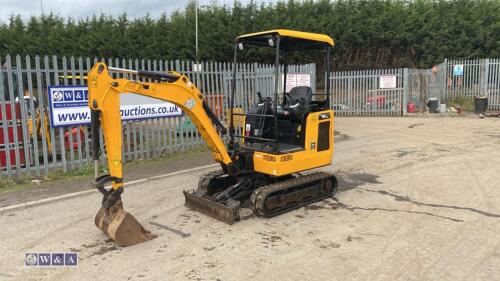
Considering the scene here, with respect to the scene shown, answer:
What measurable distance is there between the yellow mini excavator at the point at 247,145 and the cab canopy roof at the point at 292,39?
15mm

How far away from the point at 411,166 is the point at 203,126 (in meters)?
5.24

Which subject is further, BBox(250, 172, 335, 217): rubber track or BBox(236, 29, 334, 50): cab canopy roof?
BBox(236, 29, 334, 50): cab canopy roof

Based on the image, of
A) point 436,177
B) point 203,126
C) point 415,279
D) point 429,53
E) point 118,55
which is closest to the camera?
point 415,279

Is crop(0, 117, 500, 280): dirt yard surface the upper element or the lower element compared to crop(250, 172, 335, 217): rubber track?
lower

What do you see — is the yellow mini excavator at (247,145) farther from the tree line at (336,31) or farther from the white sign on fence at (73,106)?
the tree line at (336,31)

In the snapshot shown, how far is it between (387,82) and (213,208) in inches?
703

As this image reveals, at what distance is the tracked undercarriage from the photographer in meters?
5.69

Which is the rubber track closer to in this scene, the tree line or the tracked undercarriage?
the tracked undercarriage

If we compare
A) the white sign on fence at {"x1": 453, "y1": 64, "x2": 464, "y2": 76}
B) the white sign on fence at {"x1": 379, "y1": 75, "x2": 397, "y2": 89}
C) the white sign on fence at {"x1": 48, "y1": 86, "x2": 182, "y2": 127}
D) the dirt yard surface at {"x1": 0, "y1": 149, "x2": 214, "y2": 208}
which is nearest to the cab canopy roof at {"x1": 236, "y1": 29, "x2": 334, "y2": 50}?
the dirt yard surface at {"x1": 0, "y1": 149, "x2": 214, "y2": 208}

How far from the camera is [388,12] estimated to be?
93.5 feet

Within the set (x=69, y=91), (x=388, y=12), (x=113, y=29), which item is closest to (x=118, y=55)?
(x=113, y=29)

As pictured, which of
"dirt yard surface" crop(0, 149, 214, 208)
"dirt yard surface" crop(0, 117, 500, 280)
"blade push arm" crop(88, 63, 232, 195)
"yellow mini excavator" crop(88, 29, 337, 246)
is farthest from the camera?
"dirt yard surface" crop(0, 149, 214, 208)

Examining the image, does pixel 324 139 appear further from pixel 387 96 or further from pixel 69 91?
pixel 387 96

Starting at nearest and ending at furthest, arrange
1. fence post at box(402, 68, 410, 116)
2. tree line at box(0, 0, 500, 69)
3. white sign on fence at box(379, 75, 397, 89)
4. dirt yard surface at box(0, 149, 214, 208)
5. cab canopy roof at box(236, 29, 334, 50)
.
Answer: cab canopy roof at box(236, 29, 334, 50), dirt yard surface at box(0, 149, 214, 208), fence post at box(402, 68, 410, 116), white sign on fence at box(379, 75, 397, 89), tree line at box(0, 0, 500, 69)
